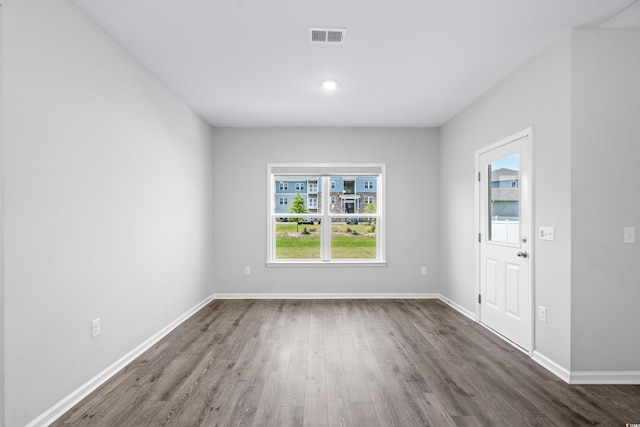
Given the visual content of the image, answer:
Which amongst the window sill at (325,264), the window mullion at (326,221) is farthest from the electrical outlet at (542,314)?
the window mullion at (326,221)

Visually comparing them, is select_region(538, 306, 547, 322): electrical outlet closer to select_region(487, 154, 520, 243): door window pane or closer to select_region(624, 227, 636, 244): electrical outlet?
select_region(487, 154, 520, 243): door window pane

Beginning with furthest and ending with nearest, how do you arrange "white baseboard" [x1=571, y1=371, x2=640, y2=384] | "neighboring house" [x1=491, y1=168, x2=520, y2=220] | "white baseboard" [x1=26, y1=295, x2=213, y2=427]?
"neighboring house" [x1=491, y1=168, x2=520, y2=220] < "white baseboard" [x1=571, y1=371, x2=640, y2=384] < "white baseboard" [x1=26, y1=295, x2=213, y2=427]

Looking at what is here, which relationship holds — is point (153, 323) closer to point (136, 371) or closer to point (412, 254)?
point (136, 371)

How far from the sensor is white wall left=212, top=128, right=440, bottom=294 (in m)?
5.28

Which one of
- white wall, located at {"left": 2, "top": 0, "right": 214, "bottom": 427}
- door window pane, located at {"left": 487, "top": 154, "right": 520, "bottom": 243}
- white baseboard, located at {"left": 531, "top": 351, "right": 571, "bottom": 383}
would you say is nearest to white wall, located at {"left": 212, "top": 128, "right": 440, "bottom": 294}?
door window pane, located at {"left": 487, "top": 154, "right": 520, "bottom": 243}

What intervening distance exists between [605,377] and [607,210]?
1.26 meters

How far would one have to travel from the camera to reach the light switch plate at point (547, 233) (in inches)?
109

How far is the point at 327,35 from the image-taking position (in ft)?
8.74

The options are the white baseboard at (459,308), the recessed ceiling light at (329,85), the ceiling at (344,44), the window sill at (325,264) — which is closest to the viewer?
the ceiling at (344,44)

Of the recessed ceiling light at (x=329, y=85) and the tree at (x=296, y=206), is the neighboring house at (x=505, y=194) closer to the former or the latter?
the recessed ceiling light at (x=329, y=85)

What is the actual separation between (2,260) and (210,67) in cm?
228

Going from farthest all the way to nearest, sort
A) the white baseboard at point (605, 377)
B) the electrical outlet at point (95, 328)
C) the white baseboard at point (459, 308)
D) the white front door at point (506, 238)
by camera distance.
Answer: the white baseboard at point (459, 308) → the white front door at point (506, 238) → the white baseboard at point (605, 377) → the electrical outlet at point (95, 328)

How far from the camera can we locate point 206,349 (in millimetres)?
3246

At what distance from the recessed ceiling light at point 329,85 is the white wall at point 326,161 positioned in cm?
159
